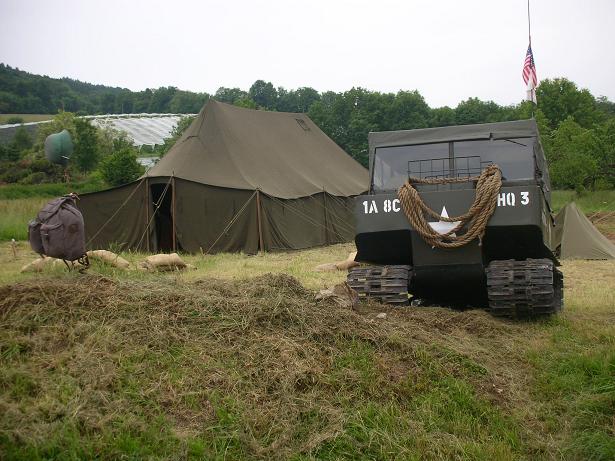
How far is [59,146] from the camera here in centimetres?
4150

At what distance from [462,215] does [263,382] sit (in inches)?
141

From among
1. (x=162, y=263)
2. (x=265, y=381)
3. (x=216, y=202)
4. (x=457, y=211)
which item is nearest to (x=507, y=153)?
(x=457, y=211)

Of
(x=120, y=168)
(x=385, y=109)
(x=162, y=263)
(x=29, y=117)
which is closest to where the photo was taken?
(x=162, y=263)

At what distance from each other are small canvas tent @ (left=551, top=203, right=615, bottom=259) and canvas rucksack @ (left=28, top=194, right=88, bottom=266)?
13790 mm

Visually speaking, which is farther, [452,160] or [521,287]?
[452,160]

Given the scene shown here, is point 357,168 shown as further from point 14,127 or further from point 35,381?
point 14,127

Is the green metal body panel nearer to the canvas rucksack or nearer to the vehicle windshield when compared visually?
the vehicle windshield

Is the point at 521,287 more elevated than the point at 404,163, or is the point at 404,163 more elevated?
the point at 404,163

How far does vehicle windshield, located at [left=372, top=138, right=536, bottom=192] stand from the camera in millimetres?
8680

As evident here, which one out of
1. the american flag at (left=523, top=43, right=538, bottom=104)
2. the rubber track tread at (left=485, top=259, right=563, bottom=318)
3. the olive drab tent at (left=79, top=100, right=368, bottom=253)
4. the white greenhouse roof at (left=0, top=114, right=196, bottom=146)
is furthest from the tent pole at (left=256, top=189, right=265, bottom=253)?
the white greenhouse roof at (left=0, top=114, right=196, bottom=146)

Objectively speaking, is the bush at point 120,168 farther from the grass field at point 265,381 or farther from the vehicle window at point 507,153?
the grass field at point 265,381

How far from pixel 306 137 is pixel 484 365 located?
65.4 feet

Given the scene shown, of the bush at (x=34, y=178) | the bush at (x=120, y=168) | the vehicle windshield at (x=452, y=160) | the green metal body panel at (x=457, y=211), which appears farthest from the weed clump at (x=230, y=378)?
the bush at (x=34, y=178)

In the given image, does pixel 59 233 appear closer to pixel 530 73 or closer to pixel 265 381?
pixel 265 381
